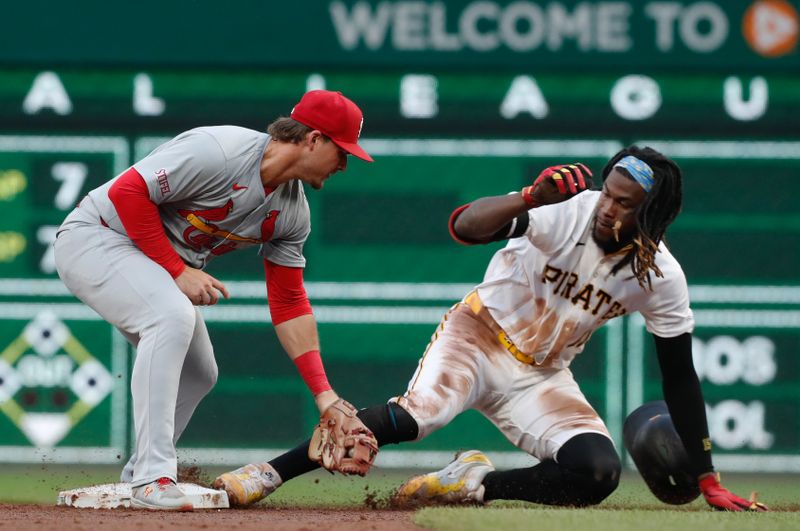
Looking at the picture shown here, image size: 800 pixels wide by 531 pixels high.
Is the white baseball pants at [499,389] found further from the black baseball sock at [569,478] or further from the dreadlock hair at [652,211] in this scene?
the dreadlock hair at [652,211]

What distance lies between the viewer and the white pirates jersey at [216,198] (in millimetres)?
4941

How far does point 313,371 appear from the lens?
530 centimetres

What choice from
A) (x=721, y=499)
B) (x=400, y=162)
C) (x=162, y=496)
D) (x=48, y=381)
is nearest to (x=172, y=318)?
(x=162, y=496)

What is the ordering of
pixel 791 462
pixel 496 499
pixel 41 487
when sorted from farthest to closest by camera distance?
pixel 791 462 < pixel 41 487 < pixel 496 499

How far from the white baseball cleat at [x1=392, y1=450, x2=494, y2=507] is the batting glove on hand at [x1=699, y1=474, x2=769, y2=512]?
2.56 ft

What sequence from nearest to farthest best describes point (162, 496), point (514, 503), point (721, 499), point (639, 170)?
point (162, 496) < point (639, 170) < point (721, 499) < point (514, 503)

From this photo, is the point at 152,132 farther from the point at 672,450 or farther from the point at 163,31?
the point at 672,450

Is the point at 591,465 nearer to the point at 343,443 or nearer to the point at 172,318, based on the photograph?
the point at 343,443

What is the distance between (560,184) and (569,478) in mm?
1188

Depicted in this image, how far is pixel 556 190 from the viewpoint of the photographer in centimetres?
457

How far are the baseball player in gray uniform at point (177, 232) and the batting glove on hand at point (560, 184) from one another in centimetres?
72

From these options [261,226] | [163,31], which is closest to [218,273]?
[163,31]

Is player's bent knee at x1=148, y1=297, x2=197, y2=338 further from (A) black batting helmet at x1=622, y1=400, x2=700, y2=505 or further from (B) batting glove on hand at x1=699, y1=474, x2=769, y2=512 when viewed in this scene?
(B) batting glove on hand at x1=699, y1=474, x2=769, y2=512

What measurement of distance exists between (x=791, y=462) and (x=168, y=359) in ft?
13.3
